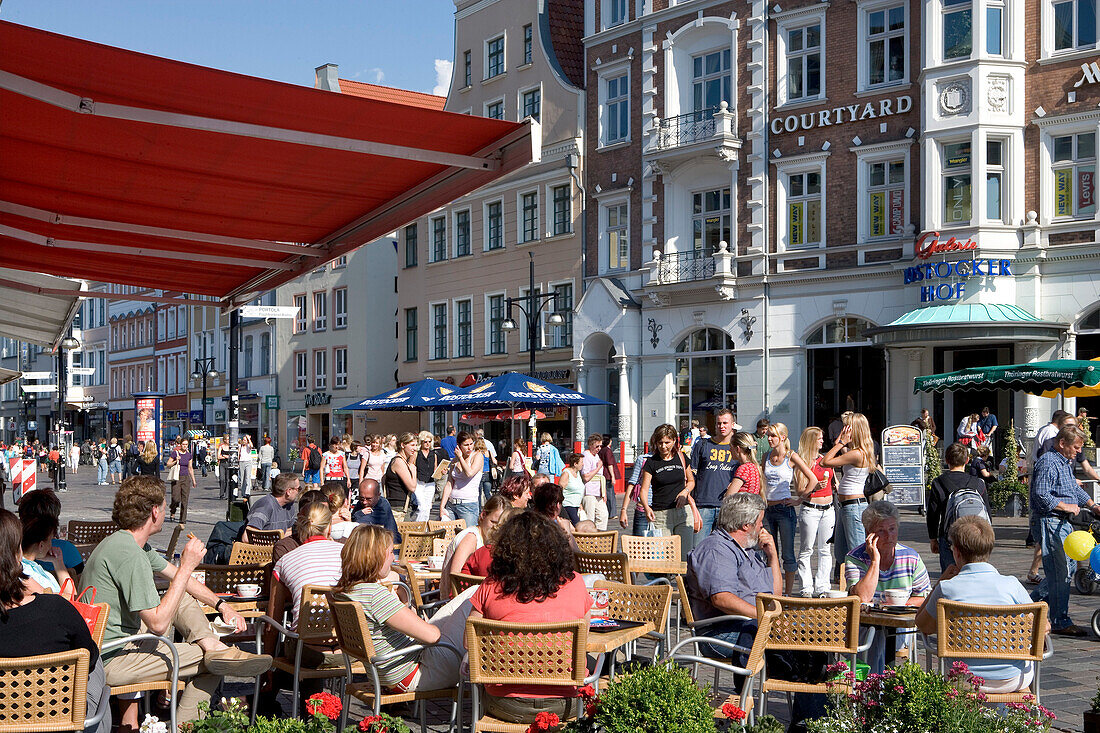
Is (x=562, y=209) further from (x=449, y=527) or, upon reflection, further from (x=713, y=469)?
(x=449, y=527)

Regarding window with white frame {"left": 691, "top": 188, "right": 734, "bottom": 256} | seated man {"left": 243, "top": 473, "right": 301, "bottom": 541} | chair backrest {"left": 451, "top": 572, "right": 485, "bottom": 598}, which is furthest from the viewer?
window with white frame {"left": 691, "top": 188, "right": 734, "bottom": 256}

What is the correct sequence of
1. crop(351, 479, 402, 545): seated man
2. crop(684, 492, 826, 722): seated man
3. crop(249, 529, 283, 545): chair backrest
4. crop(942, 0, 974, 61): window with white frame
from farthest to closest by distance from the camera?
crop(942, 0, 974, 61): window with white frame, crop(351, 479, 402, 545): seated man, crop(249, 529, 283, 545): chair backrest, crop(684, 492, 826, 722): seated man

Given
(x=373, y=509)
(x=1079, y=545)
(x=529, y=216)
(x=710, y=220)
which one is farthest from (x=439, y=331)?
(x=1079, y=545)

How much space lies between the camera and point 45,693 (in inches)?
181

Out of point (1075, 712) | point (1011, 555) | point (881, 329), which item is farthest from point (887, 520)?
point (881, 329)

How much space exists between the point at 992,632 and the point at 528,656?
7.89 ft

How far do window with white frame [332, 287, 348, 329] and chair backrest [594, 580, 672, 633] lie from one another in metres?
45.3

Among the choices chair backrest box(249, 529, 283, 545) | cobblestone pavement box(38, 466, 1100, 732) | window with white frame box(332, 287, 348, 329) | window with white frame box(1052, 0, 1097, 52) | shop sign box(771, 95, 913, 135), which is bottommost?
cobblestone pavement box(38, 466, 1100, 732)

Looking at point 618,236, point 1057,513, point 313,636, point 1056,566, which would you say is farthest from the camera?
point 618,236

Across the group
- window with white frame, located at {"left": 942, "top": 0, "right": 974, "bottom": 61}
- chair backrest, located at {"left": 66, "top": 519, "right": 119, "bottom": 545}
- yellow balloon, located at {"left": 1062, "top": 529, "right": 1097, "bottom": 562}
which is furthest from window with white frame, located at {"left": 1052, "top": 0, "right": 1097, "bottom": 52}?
chair backrest, located at {"left": 66, "top": 519, "right": 119, "bottom": 545}

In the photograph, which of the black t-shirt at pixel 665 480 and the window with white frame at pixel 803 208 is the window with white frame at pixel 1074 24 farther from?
the black t-shirt at pixel 665 480

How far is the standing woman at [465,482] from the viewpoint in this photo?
15.5 m

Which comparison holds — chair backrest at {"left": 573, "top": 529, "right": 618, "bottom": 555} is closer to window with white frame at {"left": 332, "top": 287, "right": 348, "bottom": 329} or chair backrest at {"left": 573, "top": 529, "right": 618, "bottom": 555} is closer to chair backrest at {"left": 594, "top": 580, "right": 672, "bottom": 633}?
chair backrest at {"left": 594, "top": 580, "right": 672, "bottom": 633}

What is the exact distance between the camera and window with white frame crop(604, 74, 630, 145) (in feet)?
114
